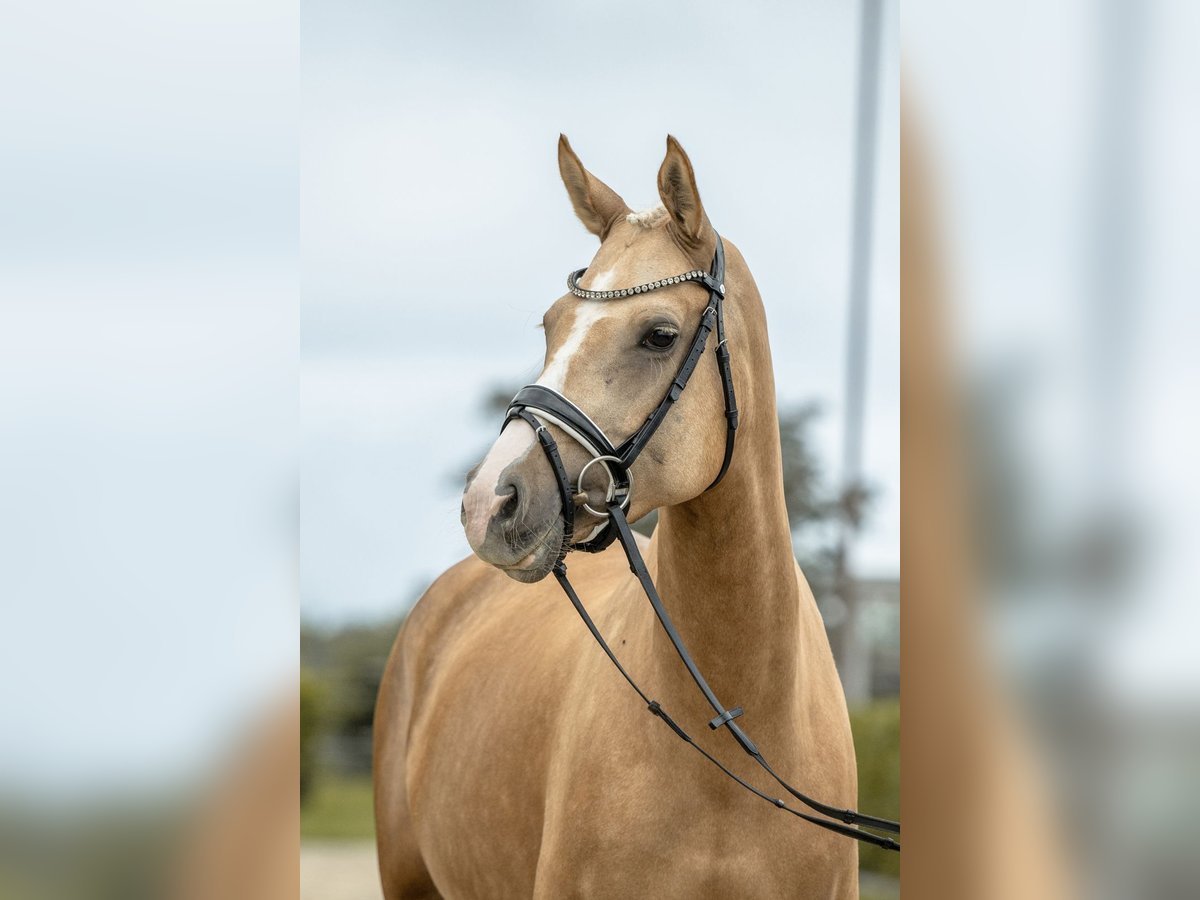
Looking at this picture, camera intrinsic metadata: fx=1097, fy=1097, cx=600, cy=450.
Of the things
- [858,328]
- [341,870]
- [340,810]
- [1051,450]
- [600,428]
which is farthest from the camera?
[341,870]

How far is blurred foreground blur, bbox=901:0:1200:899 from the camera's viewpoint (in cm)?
57

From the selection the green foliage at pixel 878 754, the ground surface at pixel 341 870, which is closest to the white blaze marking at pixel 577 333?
the green foliage at pixel 878 754

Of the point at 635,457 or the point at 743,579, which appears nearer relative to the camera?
the point at 635,457

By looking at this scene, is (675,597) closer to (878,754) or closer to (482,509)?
A: (482,509)

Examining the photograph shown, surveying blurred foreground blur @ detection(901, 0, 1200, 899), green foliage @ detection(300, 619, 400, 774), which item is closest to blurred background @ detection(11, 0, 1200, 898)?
blurred foreground blur @ detection(901, 0, 1200, 899)

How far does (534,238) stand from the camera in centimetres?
430

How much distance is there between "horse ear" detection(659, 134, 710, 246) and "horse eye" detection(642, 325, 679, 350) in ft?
0.68

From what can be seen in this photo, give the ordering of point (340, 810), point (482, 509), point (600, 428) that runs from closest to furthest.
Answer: point (482, 509), point (600, 428), point (340, 810)

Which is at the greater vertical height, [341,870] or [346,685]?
[346,685]

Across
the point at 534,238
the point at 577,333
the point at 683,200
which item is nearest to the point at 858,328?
the point at 534,238

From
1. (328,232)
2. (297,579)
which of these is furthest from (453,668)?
(297,579)

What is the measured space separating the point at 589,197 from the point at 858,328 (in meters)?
2.20

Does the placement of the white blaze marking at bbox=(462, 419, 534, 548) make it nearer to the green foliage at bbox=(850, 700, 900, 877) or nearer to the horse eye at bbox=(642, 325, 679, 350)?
the horse eye at bbox=(642, 325, 679, 350)

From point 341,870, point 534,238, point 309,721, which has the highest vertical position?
point 534,238
